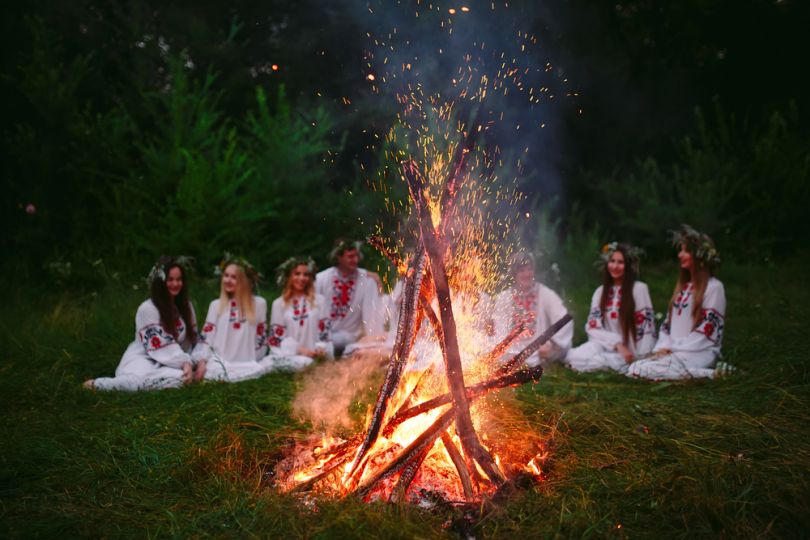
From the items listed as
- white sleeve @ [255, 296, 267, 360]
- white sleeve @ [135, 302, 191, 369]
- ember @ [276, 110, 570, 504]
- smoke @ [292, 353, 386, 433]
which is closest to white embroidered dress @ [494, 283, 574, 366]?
smoke @ [292, 353, 386, 433]

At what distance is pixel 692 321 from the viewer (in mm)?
7277

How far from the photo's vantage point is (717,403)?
5.12m

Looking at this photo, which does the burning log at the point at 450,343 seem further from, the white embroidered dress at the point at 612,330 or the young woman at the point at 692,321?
the white embroidered dress at the point at 612,330

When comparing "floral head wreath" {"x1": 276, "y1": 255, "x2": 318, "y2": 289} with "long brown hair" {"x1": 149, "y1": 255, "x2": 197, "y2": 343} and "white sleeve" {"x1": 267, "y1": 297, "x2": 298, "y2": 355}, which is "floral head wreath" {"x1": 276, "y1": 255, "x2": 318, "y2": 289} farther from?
"long brown hair" {"x1": 149, "y1": 255, "x2": 197, "y2": 343}

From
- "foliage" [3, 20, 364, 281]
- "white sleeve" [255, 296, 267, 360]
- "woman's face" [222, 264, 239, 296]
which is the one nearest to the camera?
"woman's face" [222, 264, 239, 296]

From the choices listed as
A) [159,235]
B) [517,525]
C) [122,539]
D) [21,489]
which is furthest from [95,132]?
[517,525]

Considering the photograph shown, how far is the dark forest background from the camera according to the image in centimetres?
1145

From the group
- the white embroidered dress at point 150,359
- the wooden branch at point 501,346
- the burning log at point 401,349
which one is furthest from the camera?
the white embroidered dress at point 150,359

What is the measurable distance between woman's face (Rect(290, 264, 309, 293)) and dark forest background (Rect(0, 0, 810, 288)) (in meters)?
2.12

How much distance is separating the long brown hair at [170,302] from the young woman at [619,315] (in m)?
3.97

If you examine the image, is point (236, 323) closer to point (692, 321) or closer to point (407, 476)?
point (407, 476)

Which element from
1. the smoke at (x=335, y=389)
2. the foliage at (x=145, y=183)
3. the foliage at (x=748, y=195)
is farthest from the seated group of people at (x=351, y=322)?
the foliage at (x=748, y=195)

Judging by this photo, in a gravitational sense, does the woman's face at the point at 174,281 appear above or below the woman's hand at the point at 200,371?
above

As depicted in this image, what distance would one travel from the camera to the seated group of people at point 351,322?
6773 millimetres
